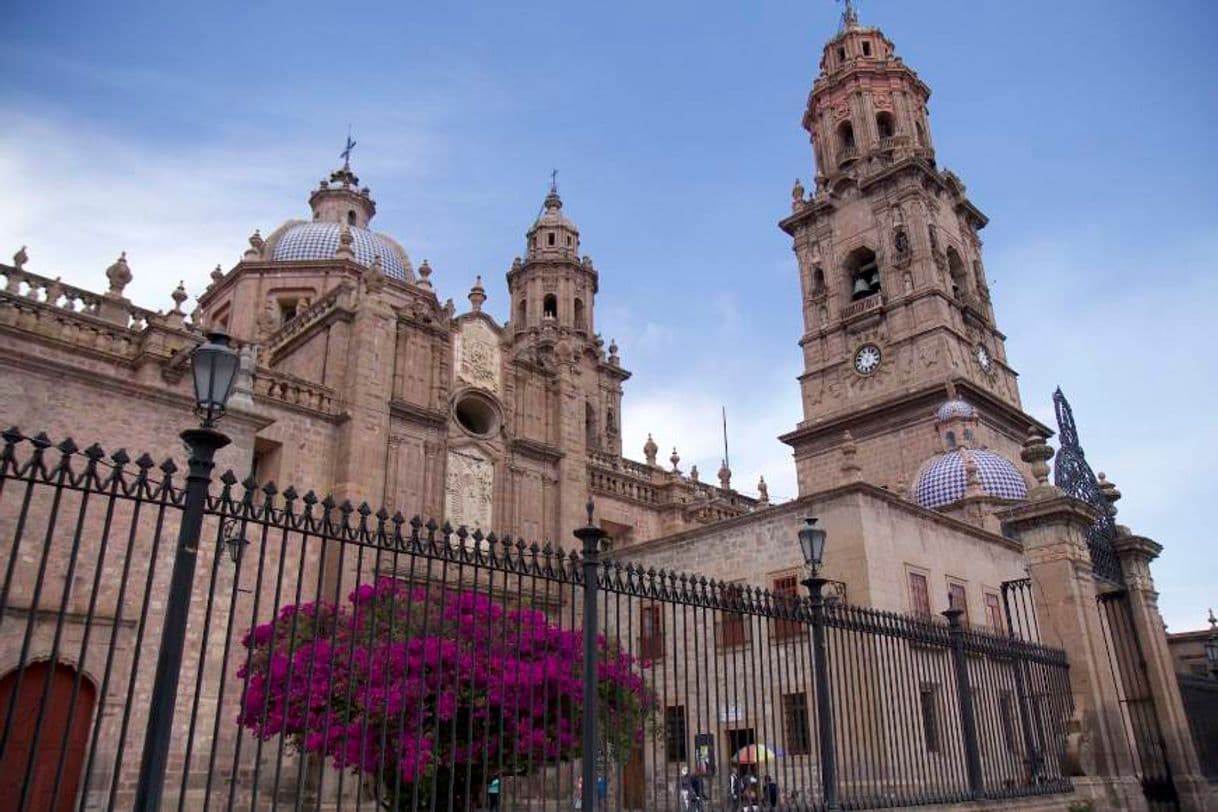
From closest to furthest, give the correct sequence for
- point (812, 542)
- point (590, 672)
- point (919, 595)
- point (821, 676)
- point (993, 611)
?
point (590, 672)
point (821, 676)
point (812, 542)
point (919, 595)
point (993, 611)

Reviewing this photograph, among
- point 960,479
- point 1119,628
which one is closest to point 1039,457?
point 1119,628

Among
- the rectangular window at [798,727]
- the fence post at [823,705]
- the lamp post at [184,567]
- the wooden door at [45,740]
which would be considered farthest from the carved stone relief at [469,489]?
the lamp post at [184,567]

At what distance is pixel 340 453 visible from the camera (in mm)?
22859

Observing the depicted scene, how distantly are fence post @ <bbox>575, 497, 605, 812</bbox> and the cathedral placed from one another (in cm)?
354

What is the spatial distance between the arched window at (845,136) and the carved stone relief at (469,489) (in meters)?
30.7

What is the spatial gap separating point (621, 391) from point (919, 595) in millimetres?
25955

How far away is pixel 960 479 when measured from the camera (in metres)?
32.7

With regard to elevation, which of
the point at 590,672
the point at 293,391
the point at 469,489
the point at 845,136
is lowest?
the point at 590,672

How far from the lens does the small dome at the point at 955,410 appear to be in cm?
3694

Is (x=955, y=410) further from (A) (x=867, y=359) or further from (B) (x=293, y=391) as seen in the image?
(B) (x=293, y=391)

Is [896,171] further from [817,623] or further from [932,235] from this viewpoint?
[817,623]

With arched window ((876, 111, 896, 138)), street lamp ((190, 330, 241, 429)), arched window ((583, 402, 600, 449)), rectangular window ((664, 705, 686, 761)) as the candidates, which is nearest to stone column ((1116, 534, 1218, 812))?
rectangular window ((664, 705, 686, 761))

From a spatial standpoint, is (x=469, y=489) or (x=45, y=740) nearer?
(x=45, y=740)

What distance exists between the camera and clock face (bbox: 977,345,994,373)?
41.4 metres
